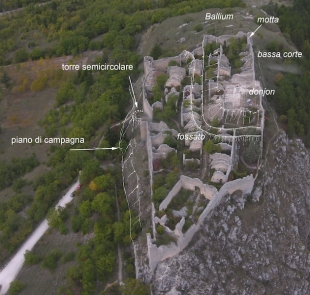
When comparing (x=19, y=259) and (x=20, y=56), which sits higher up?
(x=20, y=56)

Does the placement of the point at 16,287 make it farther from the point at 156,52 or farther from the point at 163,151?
the point at 156,52

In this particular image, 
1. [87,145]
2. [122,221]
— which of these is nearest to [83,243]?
[122,221]

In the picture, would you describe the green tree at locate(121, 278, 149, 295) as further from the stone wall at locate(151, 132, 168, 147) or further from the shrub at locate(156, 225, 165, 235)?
the stone wall at locate(151, 132, 168, 147)

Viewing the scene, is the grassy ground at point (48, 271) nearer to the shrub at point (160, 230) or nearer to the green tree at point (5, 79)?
the shrub at point (160, 230)

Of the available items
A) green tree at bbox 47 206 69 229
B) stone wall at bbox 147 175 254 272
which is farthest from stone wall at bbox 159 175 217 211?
green tree at bbox 47 206 69 229

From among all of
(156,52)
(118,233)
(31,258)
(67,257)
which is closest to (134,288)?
(118,233)

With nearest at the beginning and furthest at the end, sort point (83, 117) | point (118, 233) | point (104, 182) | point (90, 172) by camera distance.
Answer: point (118, 233) < point (104, 182) < point (90, 172) < point (83, 117)

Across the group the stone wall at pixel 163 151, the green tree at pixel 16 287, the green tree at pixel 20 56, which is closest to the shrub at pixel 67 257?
the green tree at pixel 16 287

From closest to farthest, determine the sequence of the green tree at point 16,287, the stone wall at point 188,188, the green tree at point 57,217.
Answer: the stone wall at point 188,188, the green tree at point 16,287, the green tree at point 57,217

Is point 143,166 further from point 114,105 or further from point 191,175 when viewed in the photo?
point 114,105
